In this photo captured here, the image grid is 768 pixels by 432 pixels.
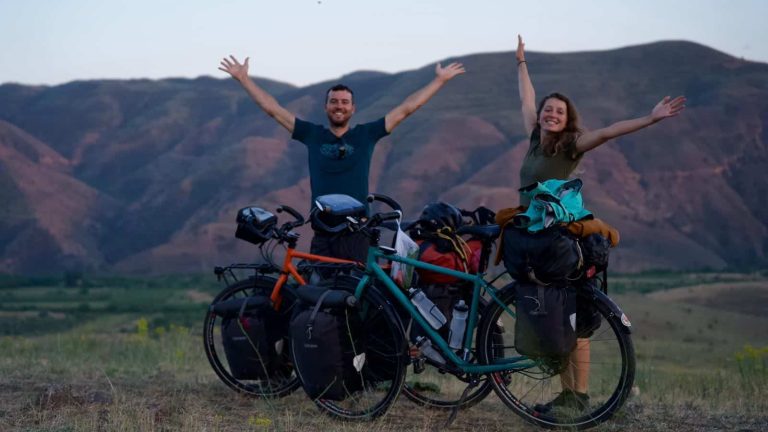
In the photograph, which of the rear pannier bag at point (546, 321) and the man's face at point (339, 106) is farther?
the man's face at point (339, 106)

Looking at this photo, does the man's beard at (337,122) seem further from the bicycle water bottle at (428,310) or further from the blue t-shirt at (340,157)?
the bicycle water bottle at (428,310)

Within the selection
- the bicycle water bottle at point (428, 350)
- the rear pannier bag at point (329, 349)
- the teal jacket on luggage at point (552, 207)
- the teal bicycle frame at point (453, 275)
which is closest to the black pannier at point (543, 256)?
the teal jacket on luggage at point (552, 207)

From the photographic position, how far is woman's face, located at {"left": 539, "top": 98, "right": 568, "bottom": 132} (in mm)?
5824

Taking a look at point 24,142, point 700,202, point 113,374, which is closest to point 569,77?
point 700,202

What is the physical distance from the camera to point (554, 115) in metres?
5.82

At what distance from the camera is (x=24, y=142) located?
7706cm

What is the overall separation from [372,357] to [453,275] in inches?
26.3

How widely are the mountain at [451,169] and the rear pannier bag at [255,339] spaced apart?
147 ft

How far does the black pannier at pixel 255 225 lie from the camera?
6246mm

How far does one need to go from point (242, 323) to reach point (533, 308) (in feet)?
6.53

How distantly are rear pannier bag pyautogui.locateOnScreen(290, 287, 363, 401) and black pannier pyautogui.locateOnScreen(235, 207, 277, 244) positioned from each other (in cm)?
69

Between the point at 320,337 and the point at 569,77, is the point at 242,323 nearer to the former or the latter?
the point at 320,337

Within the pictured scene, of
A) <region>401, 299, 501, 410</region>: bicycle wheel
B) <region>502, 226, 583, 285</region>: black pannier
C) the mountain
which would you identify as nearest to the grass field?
<region>401, 299, 501, 410</region>: bicycle wheel

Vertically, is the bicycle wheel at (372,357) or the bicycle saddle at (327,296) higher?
the bicycle saddle at (327,296)
